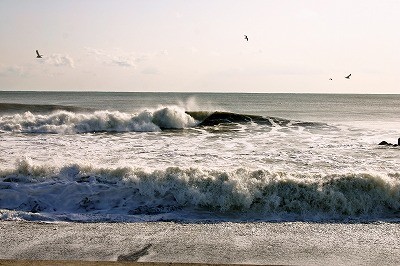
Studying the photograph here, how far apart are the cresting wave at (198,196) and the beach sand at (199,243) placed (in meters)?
0.73

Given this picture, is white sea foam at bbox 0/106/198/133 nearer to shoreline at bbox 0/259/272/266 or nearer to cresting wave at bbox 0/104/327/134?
cresting wave at bbox 0/104/327/134

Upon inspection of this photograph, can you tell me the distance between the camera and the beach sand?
22.3ft

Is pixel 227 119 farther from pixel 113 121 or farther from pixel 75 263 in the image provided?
pixel 75 263

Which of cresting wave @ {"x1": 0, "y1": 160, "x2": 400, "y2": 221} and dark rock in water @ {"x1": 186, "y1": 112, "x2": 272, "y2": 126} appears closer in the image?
cresting wave @ {"x1": 0, "y1": 160, "x2": 400, "y2": 221}

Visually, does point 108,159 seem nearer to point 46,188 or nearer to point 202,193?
point 46,188

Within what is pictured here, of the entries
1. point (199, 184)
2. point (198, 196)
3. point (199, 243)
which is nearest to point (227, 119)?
point (199, 184)

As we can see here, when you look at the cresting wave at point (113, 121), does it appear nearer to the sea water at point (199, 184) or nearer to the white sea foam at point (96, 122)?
the white sea foam at point (96, 122)

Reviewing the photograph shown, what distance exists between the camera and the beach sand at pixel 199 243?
6785 millimetres

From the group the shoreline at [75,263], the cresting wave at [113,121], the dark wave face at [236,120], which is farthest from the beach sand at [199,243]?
the dark wave face at [236,120]

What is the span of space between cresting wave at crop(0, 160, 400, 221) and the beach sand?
0.73 m

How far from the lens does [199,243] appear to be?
749cm

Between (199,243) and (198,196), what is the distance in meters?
2.64

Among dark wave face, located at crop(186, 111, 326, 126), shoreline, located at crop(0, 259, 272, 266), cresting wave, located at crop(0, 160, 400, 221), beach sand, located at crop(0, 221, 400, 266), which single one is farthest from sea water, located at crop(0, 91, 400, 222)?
dark wave face, located at crop(186, 111, 326, 126)

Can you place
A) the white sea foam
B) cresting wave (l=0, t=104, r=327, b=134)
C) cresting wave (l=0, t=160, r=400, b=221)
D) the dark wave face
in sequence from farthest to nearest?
the dark wave face → cresting wave (l=0, t=104, r=327, b=134) → the white sea foam → cresting wave (l=0, t=160, r=400, b=221)
